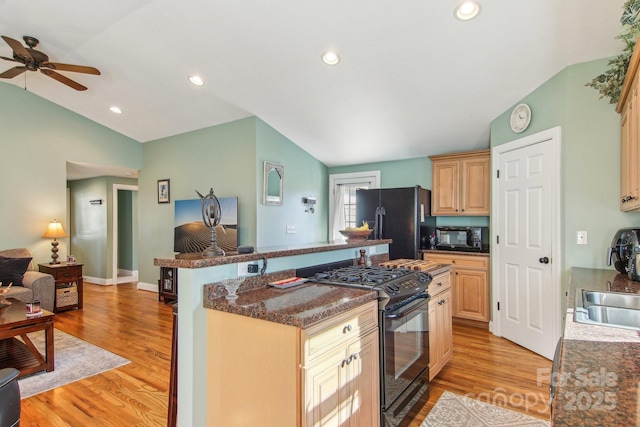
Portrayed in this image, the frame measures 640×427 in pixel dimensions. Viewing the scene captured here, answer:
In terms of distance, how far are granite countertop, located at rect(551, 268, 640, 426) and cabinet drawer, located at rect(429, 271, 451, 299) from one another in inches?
45.3

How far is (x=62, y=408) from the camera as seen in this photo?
2369mm

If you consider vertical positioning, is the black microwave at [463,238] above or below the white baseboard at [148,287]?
above

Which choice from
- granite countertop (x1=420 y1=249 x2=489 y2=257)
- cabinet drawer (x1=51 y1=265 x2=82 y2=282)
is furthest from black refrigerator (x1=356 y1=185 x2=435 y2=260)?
cabinet drawer (x1=51 y1=265 x2=82 y2=282)

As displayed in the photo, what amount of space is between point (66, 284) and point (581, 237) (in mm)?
6492

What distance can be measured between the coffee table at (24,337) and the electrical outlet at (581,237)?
465 cm

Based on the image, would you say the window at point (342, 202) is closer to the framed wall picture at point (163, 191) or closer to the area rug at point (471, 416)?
the framed wall picture at point (163, 191)

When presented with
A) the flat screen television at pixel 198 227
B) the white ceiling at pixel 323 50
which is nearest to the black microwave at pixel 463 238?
the white ceiling at pixel 323 50

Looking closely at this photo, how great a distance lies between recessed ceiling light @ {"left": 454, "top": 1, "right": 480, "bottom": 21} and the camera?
2.37 m

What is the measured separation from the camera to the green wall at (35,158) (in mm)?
4773

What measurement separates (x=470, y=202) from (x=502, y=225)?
726mm

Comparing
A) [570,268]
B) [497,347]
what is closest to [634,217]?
[570,268]

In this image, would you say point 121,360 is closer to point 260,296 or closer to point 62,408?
point 62,408

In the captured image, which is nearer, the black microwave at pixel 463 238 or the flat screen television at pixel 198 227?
the black microwave at pixel 463 238

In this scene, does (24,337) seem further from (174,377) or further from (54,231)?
(54,231)
